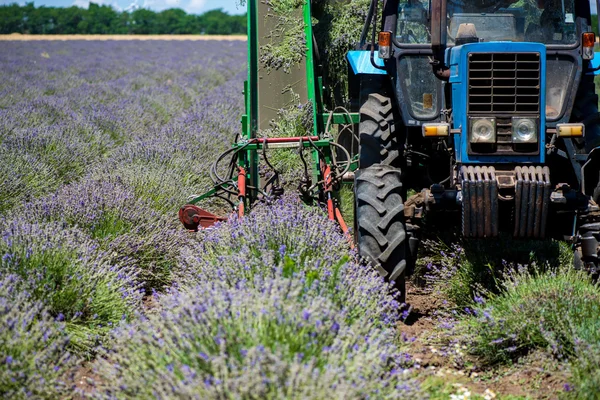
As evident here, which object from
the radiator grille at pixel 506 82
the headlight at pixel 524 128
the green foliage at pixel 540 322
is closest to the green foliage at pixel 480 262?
the green foliage at pixel 540 322

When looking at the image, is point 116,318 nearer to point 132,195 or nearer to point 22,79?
point 132,195

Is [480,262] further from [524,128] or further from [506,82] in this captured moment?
[506,82]

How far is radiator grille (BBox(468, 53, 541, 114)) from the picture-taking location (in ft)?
14.4

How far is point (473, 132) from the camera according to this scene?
441 centimetres

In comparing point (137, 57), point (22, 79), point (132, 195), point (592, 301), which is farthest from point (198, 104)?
point (137, 57)

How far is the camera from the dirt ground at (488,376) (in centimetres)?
358

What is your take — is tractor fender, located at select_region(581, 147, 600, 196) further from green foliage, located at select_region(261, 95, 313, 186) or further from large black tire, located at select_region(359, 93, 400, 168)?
green foliage, located at select_region(261, 95, 313, 186)

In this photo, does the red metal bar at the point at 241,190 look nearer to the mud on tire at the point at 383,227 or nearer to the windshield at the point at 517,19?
the mud on tire at the point at 383,227

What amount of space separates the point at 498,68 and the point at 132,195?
10.1 feet

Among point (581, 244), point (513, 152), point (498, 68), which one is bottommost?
point (581, 244)

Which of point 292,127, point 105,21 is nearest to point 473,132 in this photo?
point 292,127

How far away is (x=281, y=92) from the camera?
7066 millimetres

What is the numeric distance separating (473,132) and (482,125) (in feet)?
0.22

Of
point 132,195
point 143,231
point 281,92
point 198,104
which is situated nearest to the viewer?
point 143,231
